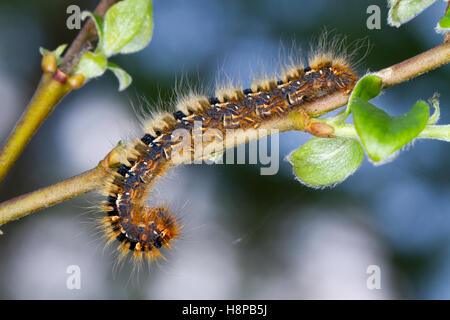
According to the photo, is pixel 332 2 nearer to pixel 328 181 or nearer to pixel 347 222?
pixel 347 222

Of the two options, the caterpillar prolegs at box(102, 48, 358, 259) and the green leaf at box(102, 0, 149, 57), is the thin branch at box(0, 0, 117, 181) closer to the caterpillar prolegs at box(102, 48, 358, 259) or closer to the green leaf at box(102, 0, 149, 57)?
the green leaf at box(102, 0, 149, 57)

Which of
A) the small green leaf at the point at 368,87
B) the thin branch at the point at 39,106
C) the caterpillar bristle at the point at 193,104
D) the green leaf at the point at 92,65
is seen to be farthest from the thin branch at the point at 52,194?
the caterpillar bristle at the point at 193,104

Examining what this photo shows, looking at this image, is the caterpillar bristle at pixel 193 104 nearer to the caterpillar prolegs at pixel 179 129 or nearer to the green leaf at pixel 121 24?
the caterpillar prolegs at pixel 179 129

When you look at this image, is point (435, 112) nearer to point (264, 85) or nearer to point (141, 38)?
point (141, 38)

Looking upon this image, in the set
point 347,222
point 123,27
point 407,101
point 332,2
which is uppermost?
point 332,2

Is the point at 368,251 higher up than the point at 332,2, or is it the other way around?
the point at 332,2

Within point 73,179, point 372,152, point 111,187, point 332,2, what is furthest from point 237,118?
point 332,2
